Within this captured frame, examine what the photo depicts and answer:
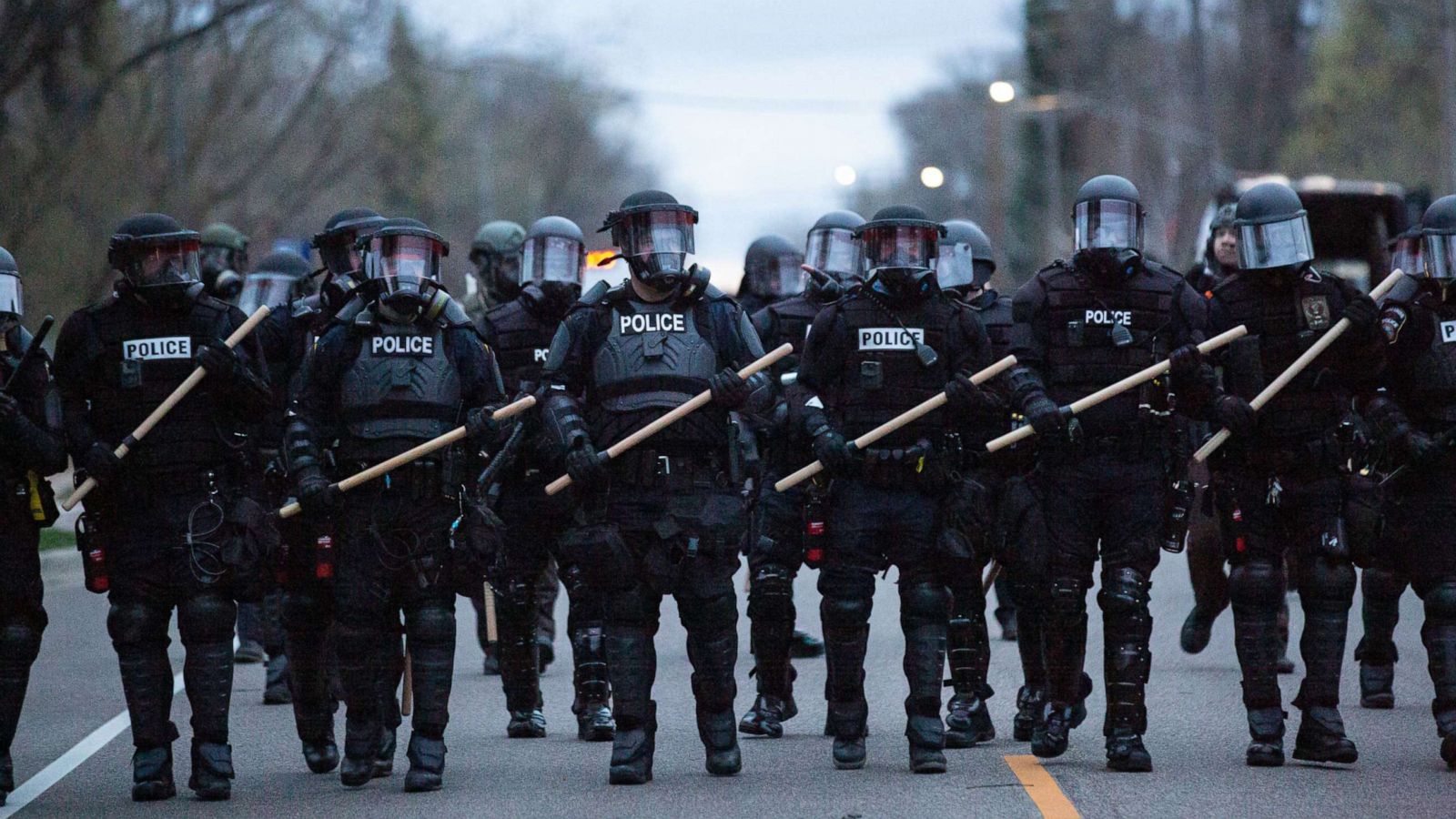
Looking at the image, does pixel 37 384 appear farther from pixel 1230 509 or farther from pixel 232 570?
pixel 1230 509

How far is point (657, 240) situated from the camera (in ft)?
30.1

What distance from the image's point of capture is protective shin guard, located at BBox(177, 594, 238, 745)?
29.4 feet

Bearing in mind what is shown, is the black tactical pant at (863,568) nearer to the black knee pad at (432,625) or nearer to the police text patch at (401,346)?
the black knee pad at (432,625)

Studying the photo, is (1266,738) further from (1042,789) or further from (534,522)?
(534,522)

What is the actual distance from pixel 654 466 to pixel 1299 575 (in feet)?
8.17

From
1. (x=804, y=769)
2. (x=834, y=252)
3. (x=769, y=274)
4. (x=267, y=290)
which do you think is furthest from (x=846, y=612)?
(x=267, y=290)

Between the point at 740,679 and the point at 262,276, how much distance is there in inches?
126

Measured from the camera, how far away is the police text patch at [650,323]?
9188 millimetres

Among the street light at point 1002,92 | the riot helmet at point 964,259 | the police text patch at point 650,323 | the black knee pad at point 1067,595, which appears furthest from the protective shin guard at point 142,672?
the street light at point 1002,92

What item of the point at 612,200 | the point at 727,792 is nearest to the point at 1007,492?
the point at 727,792

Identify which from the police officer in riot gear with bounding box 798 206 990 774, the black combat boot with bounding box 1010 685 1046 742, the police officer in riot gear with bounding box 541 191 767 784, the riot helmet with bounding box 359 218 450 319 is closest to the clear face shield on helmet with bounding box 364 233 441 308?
the riot helmet with bounding box 359 218 450 319

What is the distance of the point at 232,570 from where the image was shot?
900 cm

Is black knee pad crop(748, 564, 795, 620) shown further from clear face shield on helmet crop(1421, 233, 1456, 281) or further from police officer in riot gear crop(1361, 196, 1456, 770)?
clear face shield on helmet crop(1421, 233, 1456, 281)

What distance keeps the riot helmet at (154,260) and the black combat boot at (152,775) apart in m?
1.70
